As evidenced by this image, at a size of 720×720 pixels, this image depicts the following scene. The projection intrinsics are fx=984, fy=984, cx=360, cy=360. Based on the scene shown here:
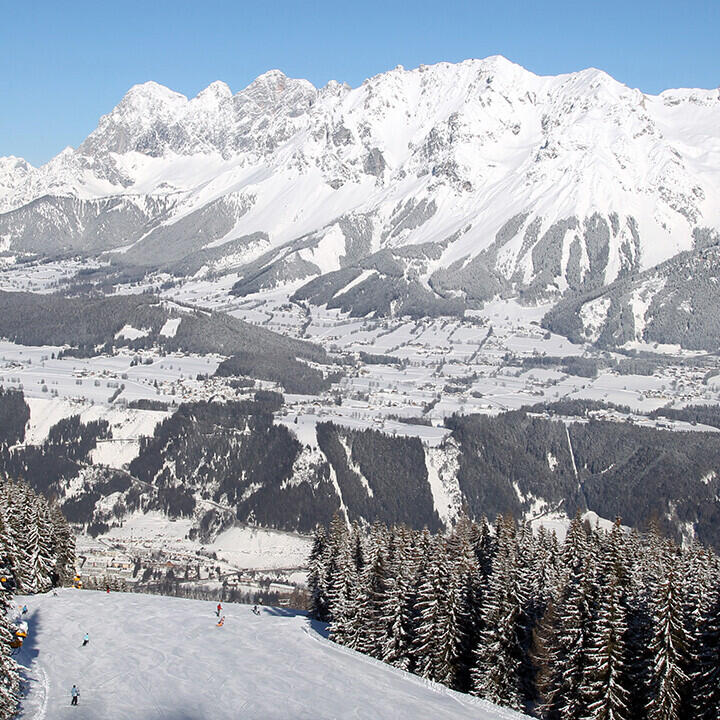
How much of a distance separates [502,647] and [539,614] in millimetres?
4210

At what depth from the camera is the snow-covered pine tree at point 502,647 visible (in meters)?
61.8

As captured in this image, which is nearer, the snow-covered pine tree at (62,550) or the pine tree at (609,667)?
the pine tree at (609,667)

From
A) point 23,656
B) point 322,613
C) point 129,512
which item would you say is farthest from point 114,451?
point 23,656

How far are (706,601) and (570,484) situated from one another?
419 feet

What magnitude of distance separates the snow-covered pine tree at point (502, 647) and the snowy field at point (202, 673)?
2.15m

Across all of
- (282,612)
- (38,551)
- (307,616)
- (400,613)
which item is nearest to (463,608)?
(400,613)

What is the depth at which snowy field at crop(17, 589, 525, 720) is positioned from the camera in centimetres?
5756

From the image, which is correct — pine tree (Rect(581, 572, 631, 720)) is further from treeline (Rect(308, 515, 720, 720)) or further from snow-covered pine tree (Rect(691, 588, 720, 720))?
snow-covered pine tree (Rect(691, 588, 720, 720))

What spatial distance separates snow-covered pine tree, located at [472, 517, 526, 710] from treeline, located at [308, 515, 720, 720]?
79mm

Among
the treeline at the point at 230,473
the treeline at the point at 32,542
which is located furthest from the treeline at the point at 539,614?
the treeline at the point at 230,473

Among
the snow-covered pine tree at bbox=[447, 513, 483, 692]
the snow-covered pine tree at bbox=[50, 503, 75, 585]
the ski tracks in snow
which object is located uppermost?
the snow-covered pine tree at bbox=[447, 513, 483, 692]

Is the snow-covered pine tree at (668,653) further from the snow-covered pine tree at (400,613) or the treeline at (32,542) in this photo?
the treeline at (32,542)

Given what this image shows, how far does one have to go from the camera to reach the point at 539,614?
213ft

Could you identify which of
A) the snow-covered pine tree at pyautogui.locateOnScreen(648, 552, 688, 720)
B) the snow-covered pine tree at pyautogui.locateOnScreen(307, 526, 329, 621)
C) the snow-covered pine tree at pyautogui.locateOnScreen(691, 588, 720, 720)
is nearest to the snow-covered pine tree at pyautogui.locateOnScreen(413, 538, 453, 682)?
the snow-covered pine tree at pyautogui.locateOnScreen(648, 552, 688, 720)
